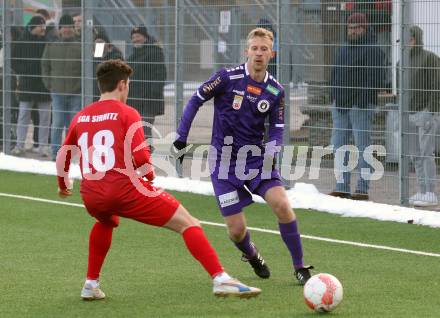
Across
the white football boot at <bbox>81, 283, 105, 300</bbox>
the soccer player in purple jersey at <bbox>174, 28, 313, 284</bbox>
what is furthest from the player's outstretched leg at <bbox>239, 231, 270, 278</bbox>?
the white football boot at <bbox>81, 283, 105, 300</bbox>

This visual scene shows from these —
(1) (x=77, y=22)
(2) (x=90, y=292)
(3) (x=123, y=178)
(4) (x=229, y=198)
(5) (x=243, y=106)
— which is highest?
(1) (x=77, y=22)

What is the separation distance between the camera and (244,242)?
9.52 meters

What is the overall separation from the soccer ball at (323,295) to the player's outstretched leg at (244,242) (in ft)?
5.10

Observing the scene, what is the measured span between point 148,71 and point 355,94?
382 cm

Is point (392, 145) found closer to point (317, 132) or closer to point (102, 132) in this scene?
point (317, 132)

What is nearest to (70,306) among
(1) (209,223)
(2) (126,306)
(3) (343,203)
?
(2) (126,306)

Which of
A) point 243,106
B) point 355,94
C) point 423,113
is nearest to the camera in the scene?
→ point 243,106

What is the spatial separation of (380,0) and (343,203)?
2470 millimetres

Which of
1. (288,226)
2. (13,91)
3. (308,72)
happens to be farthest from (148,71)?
(288,226)

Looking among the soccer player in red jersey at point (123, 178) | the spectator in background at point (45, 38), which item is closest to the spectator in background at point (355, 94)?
the spectator in background at point (45, 38)

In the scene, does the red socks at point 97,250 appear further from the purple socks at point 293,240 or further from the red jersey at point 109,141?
the purple socks at point 293,240

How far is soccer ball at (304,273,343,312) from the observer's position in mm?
7875

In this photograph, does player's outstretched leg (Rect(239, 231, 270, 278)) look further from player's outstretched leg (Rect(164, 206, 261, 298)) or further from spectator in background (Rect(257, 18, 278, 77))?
spectator in background (Rect(257, 18, 278, 77))

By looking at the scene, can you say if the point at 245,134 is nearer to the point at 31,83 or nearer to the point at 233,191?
the point at 233,191
